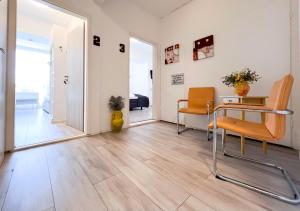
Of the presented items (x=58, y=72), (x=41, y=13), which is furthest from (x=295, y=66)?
(x=41, y=13)

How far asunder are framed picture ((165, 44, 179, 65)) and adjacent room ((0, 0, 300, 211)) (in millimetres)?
34

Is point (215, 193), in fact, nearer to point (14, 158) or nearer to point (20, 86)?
point (14, 158)

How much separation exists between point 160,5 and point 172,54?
1.06 m

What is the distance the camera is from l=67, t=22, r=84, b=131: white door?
247 centimetres

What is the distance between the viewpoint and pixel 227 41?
2367 millimetres

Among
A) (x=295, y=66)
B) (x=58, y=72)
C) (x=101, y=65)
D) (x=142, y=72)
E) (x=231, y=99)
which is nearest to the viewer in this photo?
(x=295, y=66)

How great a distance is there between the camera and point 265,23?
6.50 feet

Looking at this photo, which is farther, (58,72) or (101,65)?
(58,72)

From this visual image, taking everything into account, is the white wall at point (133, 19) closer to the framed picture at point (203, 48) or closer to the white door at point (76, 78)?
the white door at point (76, 78)

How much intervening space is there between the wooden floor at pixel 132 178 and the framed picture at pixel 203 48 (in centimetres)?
169

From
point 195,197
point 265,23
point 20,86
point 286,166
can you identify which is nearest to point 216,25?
point 265,23

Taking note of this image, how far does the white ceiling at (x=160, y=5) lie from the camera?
2941 mm

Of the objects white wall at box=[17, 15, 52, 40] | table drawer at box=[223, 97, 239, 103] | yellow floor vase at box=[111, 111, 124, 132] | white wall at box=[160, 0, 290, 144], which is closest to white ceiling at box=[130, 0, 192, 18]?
white wall at box=[160, 0, 290, 144]

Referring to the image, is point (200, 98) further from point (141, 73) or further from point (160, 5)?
point (141, 73)
